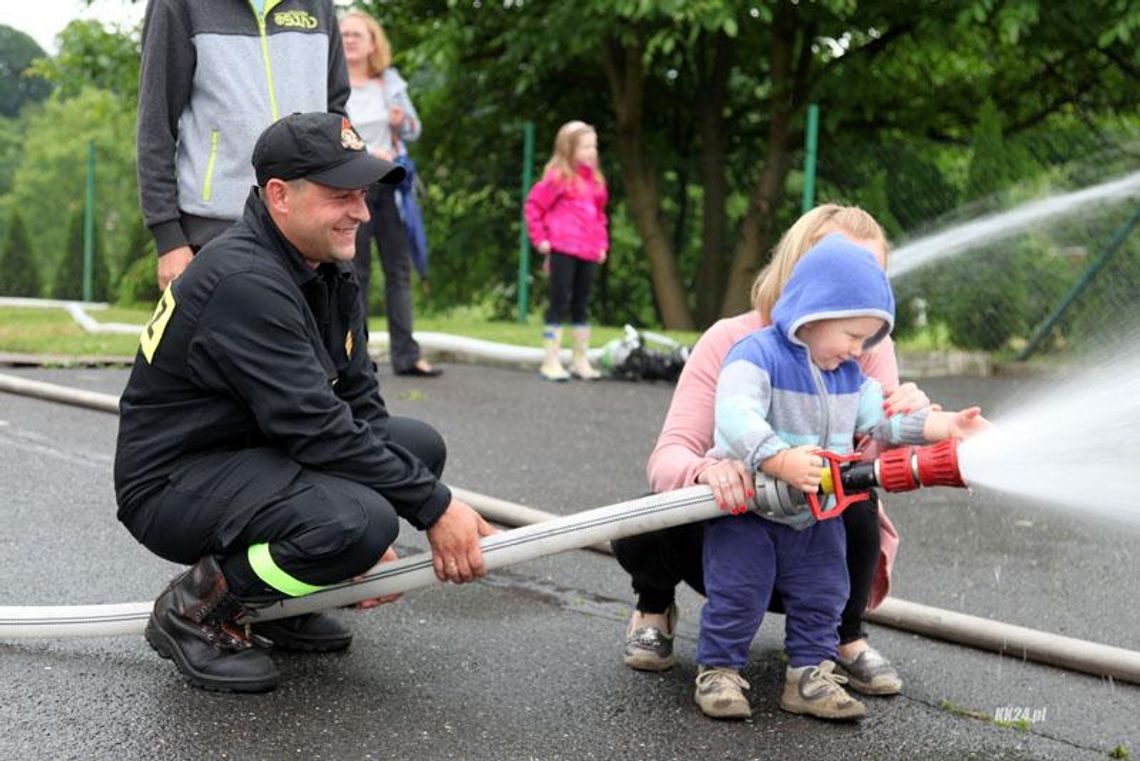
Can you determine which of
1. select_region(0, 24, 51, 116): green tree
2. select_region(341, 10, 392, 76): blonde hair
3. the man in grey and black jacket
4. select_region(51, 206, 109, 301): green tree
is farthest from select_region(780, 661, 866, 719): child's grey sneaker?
select_region(0, 24, 51, 116): green tree

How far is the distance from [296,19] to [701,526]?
234cm

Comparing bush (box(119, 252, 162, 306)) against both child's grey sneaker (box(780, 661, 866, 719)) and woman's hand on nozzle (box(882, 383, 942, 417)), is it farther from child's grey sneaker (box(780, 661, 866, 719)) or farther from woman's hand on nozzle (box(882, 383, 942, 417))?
child's grey sneaker (box(780, 661, 866, 719))

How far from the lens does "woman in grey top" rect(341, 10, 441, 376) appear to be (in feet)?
27.4

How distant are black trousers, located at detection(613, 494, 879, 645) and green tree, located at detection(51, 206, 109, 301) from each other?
19.0 m

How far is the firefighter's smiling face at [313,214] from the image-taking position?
3482 mm

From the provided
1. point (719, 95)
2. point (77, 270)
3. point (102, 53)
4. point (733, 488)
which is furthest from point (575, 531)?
point (77, 270)

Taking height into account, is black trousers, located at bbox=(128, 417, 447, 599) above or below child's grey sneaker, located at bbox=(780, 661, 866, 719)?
above

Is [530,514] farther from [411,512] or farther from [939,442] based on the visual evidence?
[939,442]

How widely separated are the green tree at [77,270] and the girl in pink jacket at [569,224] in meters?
13.7

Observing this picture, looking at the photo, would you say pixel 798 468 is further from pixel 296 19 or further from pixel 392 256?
pixel 392 256

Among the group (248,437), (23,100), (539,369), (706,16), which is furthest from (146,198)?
(23,100)

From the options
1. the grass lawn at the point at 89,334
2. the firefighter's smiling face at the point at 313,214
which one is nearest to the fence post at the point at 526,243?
the grass lawn at the point at 89,334

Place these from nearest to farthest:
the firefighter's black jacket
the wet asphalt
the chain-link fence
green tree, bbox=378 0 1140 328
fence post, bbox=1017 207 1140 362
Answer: the wet asphalt → the firefighter's black jacket → fence post, bbox=1017 207 1140 362 → the chain-link fence → green tree, bbox=378 0 1140 328

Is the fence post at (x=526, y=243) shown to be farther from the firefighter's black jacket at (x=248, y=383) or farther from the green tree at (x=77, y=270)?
the firefighter's black jacket at (x=248, y=383)
